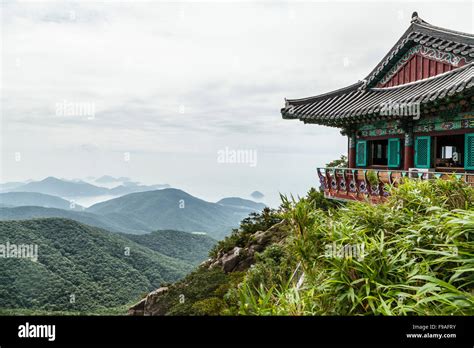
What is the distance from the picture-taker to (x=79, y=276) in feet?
112

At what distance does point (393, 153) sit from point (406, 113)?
8.64 ft

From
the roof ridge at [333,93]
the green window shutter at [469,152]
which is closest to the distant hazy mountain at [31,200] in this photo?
the roof ridge at [333,93]

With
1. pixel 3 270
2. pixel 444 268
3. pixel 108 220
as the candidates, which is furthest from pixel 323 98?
pixel 108 220

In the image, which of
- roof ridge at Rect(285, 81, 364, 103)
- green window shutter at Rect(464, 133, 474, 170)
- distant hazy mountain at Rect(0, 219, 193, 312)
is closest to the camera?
green window shutter at Rect(464, 133, 474, 170)

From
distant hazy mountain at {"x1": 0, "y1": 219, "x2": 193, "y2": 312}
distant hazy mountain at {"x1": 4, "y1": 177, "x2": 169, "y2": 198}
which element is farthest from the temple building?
distant hazy mountain at {"x1": 4, "y1": 177, "x2": 169, "y2": 198}

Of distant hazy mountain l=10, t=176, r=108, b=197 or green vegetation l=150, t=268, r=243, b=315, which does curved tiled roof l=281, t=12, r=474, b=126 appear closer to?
green vegetation l=150, t=268, r=243, b=315

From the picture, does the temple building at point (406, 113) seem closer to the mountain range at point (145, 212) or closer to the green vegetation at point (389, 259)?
the green vegetation at point (389, 259)

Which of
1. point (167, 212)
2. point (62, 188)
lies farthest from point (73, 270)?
point (62, 188)

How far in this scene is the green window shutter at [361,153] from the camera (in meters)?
13.3

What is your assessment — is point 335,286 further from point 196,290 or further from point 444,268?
point 196,290

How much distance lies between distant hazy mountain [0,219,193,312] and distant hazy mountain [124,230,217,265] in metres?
10.4

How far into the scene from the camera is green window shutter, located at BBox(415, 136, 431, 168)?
1081 centimetres
